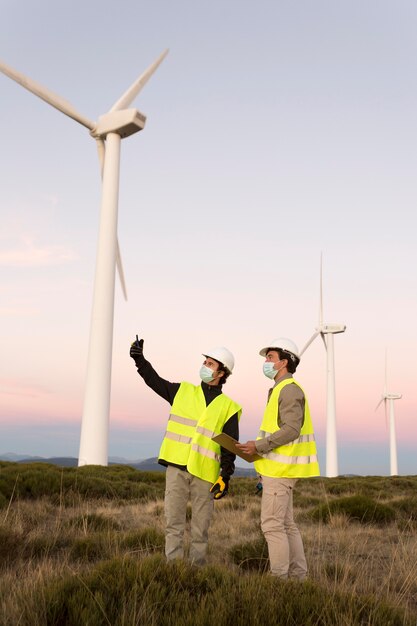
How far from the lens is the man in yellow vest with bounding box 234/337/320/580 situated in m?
5.86

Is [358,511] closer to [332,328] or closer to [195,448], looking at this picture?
[195,448]

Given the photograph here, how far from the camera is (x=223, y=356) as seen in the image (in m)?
6.91

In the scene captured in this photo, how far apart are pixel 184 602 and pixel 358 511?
29.8 feet

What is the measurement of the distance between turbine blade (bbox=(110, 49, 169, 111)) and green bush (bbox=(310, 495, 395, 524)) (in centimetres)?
2540

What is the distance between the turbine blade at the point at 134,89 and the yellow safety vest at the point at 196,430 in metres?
28.2

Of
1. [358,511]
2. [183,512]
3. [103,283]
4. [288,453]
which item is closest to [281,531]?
[288,453]

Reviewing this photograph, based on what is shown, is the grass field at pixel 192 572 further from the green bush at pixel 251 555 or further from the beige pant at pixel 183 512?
the beige pant at pixel 183 512

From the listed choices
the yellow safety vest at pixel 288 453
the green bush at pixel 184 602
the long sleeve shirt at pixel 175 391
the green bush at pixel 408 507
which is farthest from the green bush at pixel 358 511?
the green bush at pixel 184 602

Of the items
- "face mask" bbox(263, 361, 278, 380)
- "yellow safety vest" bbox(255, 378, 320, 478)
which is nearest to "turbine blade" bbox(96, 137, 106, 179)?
"face mask" bbox(263, 361, 278, 380)

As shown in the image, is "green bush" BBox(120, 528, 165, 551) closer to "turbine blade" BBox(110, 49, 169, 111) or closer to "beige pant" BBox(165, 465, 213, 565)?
"beige pant" BBox(165, 465, 213, 565)

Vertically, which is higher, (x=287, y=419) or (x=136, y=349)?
(x=136, y=349)

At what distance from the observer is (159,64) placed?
33.9 metres

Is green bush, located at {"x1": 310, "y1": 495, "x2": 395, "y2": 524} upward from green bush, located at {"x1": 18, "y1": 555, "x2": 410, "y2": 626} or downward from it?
downward

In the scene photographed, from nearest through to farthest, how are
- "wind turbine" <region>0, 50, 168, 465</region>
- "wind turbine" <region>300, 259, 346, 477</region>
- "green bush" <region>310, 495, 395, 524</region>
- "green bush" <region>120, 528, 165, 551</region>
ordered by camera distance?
"green bush" <region>120, 528, 165, 551</region>, "green bush" <region>310, 495, 395, 524</region>, "wind turbine" <region>0, 50, 168, 465</region>, "wind turbine" <region>300, 259, 346, 477</region>
